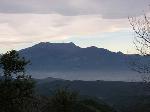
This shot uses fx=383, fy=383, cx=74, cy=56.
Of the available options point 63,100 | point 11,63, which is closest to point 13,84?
point 11,63

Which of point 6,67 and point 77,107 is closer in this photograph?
point 6,67

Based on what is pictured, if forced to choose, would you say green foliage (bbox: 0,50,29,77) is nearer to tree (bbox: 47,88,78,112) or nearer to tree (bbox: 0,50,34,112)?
tree (bbox: 0,50,34,112)

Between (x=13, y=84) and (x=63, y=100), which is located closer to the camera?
(x=13, y=84)

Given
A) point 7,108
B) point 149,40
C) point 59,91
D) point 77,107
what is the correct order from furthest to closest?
point 77,107 → point 59,91 → point 7,108 → point 149,40

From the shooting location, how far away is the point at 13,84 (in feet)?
111

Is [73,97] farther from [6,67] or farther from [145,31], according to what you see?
[145,31]

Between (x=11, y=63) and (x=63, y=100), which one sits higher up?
(x=11, y=63)

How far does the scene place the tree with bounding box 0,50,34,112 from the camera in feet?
109

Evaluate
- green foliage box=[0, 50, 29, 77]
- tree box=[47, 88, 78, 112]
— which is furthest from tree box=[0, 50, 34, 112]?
tree box=[47, 88, 78, 112]

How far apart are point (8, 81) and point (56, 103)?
89.2ft

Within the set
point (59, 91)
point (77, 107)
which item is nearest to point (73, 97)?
point (59, 91)

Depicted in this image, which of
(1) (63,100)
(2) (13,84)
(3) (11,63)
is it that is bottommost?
(1) (63,100)

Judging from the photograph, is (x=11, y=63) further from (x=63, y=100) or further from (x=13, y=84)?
(x=63, y=100)

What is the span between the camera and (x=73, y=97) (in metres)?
60.6
